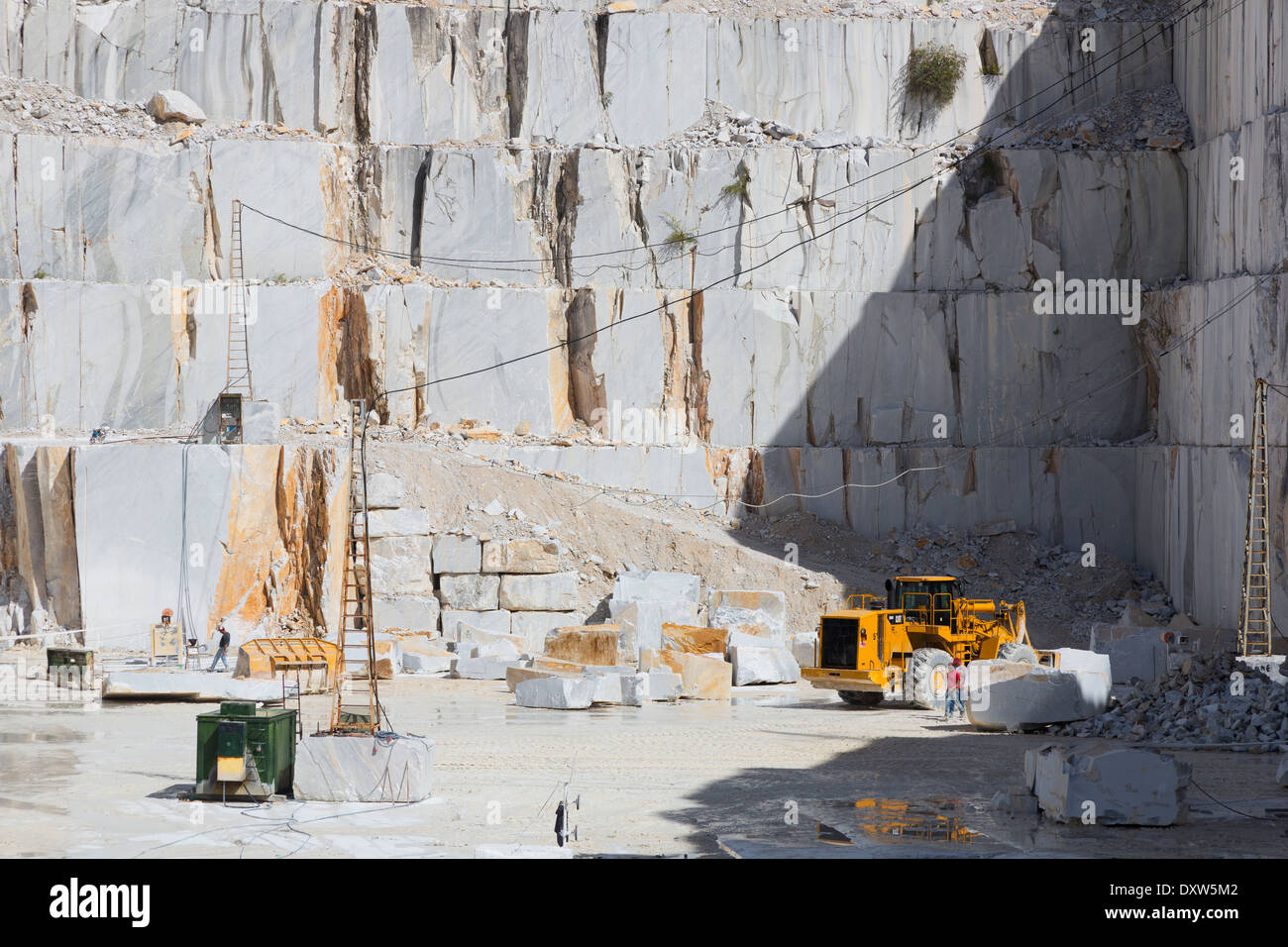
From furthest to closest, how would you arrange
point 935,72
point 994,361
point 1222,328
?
point 935,72
point 994,361
point 1222,328

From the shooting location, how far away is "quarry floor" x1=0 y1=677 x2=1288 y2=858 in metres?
12.0

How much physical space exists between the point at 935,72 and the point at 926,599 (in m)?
19.5

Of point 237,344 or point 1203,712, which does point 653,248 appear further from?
point 1203,712

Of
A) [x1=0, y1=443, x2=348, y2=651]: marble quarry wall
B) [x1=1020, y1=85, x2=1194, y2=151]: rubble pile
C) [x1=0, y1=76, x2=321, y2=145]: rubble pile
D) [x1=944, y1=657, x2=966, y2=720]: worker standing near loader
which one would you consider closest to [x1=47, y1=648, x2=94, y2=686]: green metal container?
[x1=0, y1=443, x2=348, y2=651]: marble quarry wall

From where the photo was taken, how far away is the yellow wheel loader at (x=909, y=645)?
21859 mm

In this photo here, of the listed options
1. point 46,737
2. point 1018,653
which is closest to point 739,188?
point 1018,653

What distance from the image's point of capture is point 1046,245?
3625cm

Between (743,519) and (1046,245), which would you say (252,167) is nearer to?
(743,519)

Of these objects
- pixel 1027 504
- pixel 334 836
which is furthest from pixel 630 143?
pixel 334 836

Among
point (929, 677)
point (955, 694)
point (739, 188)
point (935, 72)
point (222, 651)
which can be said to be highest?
point (935, 72)

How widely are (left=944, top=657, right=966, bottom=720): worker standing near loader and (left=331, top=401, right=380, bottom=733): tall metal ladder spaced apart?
8172 mm

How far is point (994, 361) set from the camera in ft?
116

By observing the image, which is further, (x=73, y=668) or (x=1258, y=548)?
(x=1258, y=548)

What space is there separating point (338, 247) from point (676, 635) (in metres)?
15.2
